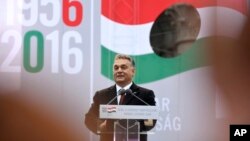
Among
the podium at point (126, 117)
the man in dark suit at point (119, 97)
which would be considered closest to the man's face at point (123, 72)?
the man in dark suit at point (119, 97)

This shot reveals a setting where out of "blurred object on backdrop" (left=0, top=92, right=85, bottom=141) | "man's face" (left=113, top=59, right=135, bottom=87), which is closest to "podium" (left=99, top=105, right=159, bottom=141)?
"man's face" (left=113, top=59, right=135, bottom=87)

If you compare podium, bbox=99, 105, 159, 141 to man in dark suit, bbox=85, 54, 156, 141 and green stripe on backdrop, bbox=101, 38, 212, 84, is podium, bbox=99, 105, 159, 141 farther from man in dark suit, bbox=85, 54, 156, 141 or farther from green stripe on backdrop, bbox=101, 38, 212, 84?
green stripe on backdrop, bbox=101, 38, 212, 84

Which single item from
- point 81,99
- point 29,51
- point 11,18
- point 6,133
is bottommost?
point 6,133

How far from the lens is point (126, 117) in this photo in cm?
247

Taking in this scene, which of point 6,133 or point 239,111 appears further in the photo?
point 239,111

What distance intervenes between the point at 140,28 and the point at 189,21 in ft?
0.87

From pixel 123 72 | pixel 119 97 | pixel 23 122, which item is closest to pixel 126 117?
pixel 119 97

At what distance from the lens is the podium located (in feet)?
8.11

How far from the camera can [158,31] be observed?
252 cm

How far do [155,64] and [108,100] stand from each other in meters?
0.31

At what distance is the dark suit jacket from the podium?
2 cm

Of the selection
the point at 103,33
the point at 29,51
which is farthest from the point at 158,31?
the point at 29,51

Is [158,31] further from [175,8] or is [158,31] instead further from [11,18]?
[11,18]

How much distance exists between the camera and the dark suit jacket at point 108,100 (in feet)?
8.13
